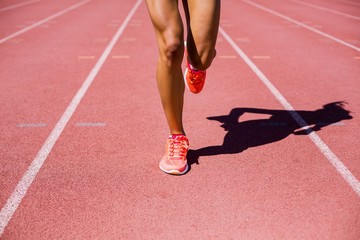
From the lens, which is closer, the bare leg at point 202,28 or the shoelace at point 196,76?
the bare leg at point 202,28

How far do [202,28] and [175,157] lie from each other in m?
0.95

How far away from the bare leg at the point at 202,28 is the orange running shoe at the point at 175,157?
602 mm

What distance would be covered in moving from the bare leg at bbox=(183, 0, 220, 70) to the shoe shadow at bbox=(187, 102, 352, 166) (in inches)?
32.3

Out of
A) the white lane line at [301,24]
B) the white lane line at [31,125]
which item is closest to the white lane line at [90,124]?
the white lane line at [31,125]

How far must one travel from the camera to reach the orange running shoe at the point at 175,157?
278cm

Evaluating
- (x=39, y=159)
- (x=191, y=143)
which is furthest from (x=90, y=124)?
(x=191, y=143)

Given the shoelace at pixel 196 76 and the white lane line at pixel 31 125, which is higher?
the shoelace at pixel 196 76

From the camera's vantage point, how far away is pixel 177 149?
2.85 meters

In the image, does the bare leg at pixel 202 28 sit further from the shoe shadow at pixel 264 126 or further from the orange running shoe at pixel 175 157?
the shoe shadow at pixel 264 126

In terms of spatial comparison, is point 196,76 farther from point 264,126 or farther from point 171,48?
point 264,126

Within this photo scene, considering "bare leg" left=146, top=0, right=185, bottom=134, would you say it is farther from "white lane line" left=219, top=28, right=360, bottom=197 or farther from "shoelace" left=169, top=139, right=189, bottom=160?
"white lane line" left=219, top=28, right=360, bottom=197

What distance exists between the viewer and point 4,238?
2.11m

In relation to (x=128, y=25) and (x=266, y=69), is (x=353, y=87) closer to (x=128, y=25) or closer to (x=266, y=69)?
(x=266, y=69)

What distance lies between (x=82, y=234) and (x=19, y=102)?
8.47 ft
